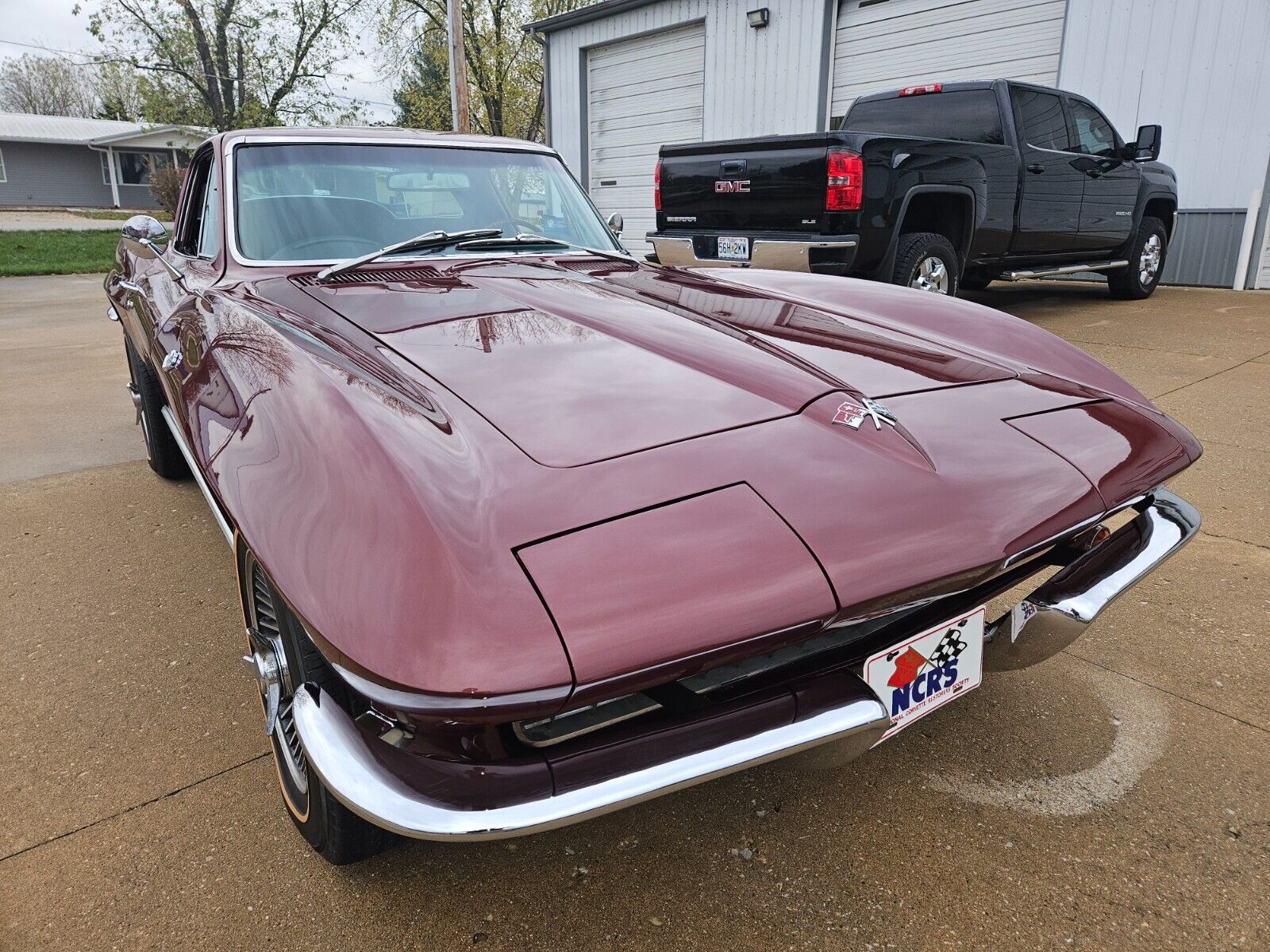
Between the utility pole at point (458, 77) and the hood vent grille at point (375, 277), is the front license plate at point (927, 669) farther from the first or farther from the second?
the utility pole at point (458, 77)

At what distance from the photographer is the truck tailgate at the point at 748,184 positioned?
19.2 ft

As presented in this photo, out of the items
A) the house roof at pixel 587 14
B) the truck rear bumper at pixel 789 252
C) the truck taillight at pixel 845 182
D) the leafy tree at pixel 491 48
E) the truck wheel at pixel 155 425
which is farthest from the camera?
the leafy tree at pixel 491 48

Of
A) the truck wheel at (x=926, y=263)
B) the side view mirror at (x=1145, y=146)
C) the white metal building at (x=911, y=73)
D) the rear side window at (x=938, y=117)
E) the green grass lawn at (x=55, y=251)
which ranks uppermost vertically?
the white metal building at (x=911, y=73)

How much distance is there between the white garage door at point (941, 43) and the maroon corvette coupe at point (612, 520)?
9779 mm

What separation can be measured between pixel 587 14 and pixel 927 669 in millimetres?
15288

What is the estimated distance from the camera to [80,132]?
136 ft

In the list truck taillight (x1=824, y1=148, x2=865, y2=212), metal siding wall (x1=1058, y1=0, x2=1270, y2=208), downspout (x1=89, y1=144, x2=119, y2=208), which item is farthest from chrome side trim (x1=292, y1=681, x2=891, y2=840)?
downspout (x1=89, y1=144, x2=119, y2=208)

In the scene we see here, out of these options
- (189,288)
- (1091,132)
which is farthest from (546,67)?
(189,288)

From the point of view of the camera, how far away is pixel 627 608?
3.82 ft

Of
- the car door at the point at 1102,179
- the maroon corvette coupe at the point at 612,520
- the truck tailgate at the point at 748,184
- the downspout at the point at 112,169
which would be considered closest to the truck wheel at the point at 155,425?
the maroon corvette coupe at the point at 612,520

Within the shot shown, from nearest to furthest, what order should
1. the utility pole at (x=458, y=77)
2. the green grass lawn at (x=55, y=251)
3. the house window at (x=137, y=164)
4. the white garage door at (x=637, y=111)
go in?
the white garage door at (x=637, y=111)
the green grass lawn at (x=55, y=251)
the utility pole at (x=458, y=77)
the house window at (x=137, y=164)

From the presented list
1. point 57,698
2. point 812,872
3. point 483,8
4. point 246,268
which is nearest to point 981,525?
point 812,872

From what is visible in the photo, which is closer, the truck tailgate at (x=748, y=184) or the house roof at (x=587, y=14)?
the truck tailgate at (x=748, y=184)

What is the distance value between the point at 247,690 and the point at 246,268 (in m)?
1.18
